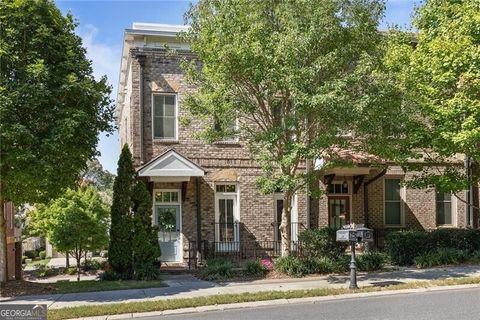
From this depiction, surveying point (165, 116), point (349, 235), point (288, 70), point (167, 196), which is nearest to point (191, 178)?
point (167, 196)

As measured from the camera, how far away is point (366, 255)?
51.2 ft

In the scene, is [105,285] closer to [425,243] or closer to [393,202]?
[425,243]

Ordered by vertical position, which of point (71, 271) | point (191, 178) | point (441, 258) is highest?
point (191, 178)

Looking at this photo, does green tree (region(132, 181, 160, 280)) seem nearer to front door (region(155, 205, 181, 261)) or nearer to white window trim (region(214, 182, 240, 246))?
front door (region(155, 205, 181, 261))

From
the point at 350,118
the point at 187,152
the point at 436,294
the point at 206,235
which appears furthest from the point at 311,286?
the point at 187,152

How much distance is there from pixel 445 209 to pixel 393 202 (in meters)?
2.32

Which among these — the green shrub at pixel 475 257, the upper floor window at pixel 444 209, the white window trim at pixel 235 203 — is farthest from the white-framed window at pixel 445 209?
the white window trim at pixel 235 203

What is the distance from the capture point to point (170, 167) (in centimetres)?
1764

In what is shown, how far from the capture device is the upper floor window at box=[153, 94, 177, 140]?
1900 cm

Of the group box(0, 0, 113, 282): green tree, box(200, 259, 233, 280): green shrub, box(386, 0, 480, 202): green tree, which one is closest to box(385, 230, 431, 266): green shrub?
box(386, 0, 480, 202): green tree

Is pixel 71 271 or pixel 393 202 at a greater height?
pixel 393 202

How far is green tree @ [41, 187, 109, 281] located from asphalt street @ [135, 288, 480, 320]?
1384 cm

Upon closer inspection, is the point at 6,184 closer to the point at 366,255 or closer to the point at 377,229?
the point at 366,255

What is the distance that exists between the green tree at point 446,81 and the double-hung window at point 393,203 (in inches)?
158
